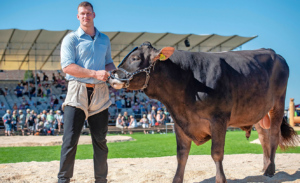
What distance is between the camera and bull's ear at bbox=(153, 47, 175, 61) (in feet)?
14.8

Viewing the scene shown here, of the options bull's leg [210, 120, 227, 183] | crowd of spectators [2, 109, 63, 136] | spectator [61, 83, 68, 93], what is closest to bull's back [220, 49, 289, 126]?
bull's leg [210, 120, 227, 183]

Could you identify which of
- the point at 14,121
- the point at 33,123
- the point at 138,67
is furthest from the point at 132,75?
the point at 14,121

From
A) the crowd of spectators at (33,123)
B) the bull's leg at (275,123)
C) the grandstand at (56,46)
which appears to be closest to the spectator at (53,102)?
the grandstand at (56,46)

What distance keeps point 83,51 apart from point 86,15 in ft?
1.51

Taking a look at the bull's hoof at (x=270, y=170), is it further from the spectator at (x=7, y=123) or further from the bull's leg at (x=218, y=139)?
the spectator at (x=7, y=123)

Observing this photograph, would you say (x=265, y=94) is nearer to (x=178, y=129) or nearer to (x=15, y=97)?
(x=178, y=129)

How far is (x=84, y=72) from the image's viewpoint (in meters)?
4.46

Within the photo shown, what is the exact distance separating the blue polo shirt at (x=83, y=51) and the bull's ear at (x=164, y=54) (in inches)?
30.5

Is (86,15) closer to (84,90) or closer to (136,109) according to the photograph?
(84,90)

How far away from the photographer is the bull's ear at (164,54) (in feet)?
14.8

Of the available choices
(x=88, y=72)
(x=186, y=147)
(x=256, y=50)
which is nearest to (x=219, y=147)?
(x=186, y=147)

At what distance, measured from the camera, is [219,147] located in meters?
4.74

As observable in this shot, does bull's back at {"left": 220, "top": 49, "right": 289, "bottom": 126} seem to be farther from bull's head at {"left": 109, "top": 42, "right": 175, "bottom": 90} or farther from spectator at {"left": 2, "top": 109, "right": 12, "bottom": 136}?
spectator at {"left": 2, "top": 109, "right": 12, "bottom": 136}

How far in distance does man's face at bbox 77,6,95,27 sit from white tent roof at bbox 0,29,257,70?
1972 centimetres
